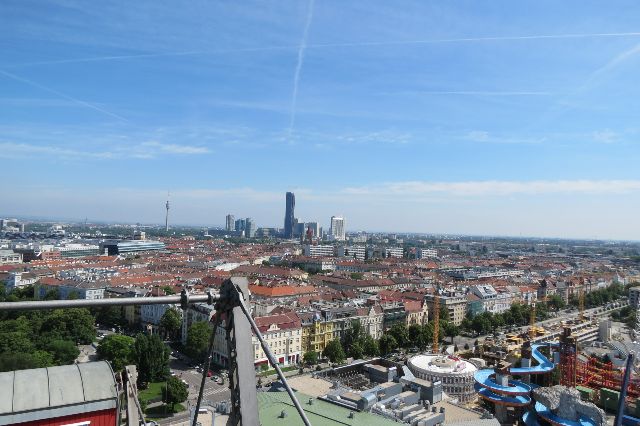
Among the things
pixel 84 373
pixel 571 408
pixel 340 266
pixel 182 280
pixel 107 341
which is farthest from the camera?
pixel 340 266

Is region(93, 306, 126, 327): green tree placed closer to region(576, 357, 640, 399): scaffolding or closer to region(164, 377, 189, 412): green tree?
region(164, 377, 189, 412): green tree

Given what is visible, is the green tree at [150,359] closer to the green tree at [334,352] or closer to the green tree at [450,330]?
the green tree at [334,352]

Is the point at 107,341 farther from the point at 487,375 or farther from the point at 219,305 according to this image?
the point at 219,305

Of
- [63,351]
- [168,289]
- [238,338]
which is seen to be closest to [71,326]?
[63,351]

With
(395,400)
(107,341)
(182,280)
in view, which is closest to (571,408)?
(395,400)

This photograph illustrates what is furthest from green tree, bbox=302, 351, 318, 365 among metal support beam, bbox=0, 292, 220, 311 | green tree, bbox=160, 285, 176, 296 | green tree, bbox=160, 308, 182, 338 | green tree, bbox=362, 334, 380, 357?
metal support beam, bbox=0, 292, 220, 311

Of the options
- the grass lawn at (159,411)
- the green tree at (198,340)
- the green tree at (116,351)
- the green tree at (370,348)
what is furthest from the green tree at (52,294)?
the green tree at (370,348)

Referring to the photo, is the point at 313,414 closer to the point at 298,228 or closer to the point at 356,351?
the point at 356,351
